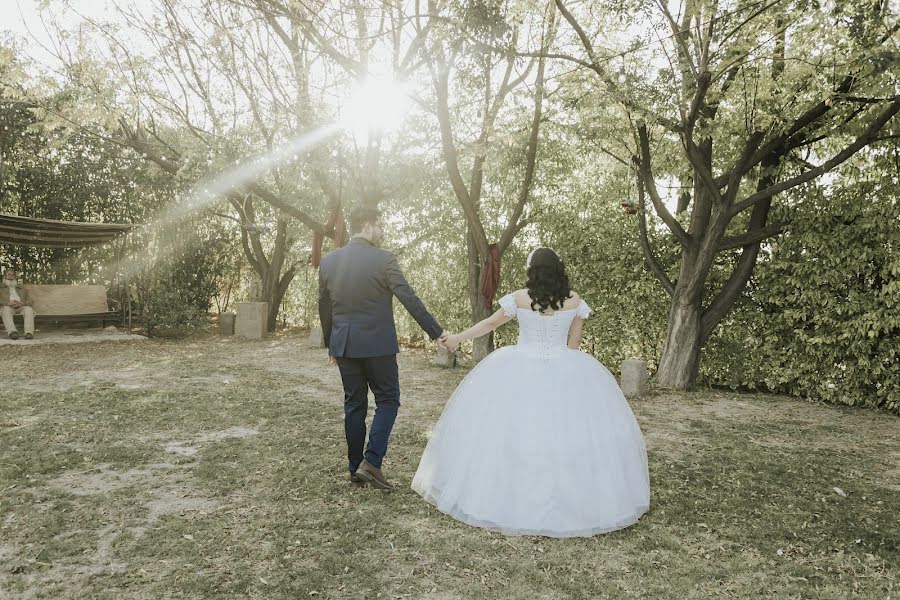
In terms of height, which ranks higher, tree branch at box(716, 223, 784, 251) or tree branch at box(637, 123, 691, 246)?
tree branch at box(637, 123, 691, 246)

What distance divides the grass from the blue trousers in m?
0.40

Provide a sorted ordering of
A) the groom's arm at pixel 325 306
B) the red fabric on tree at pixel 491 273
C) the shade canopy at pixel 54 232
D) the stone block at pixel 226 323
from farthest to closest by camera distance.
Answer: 1. the stone block at pixel 226 323
2. the shade canopy at pixel 54 232
3. the red fabric on tree at pixel 491 273
4. the groom's arm at pixel 325 306

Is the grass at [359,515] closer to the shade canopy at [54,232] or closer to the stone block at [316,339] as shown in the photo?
the stone block at [316,339]

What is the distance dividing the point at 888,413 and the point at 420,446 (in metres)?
6.10

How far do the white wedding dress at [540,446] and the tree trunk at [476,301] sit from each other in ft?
20.8

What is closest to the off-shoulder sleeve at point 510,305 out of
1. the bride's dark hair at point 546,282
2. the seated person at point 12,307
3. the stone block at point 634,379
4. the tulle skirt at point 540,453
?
the bride's dark hair at point 546,282

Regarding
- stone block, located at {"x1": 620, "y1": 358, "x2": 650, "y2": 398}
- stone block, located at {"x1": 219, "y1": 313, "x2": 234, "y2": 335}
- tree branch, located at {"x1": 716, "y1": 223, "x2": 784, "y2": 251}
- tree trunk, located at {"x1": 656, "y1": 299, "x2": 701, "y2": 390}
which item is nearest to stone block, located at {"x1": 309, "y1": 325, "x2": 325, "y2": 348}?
stone block, located at {"x1": 219, "y1": 313, "x2": 234, "y2": 335}

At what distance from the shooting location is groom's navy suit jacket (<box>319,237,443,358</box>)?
14.7 ft

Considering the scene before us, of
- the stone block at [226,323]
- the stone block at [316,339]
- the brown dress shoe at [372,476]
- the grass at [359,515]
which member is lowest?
the grass at [359,515]

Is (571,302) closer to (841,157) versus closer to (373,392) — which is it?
(373,392)

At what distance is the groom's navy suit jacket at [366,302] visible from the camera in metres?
4.47

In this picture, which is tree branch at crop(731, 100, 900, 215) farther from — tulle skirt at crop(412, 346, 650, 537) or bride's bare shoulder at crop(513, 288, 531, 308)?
bride's bare shoulder at crop(513, 288, 531, 308)

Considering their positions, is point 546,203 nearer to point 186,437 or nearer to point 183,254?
point 186,437

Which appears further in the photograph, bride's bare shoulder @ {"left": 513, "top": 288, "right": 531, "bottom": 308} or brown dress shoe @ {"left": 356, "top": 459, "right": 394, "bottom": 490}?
brown dress shoe @ {"left": 356, "top": 459, "right": 394, "bottom": 490}
